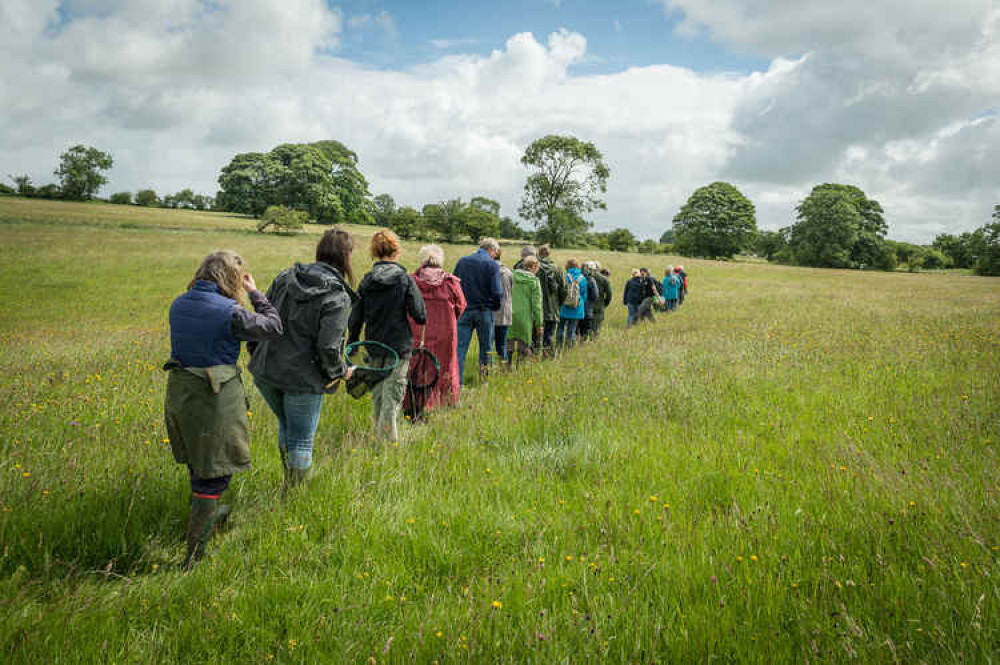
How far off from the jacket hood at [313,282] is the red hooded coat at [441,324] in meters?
1.93

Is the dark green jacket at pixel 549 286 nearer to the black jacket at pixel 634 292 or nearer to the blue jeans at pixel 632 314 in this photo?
the black jacket at pixel 634 292

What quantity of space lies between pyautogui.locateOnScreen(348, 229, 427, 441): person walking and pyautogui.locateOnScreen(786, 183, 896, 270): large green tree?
69287mm

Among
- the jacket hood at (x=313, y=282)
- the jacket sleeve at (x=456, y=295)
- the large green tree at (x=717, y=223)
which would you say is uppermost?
the large green tree at (x=717, y=223)

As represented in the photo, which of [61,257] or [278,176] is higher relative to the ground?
[278,176]

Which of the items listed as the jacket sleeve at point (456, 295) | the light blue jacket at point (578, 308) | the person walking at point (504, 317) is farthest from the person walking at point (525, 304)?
the jacket sleeve at point (456, 295)

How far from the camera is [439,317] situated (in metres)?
5.66

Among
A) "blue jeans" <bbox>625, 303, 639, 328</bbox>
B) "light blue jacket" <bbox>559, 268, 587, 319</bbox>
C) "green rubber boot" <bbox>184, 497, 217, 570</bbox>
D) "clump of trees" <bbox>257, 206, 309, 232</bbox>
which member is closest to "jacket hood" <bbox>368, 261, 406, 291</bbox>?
"green rubber boot" <bbox>184, 497, 217, 570</bbox>

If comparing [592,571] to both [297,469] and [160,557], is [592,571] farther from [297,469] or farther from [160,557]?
[160,557]

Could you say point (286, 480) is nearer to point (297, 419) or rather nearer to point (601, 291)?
point (297, 419)

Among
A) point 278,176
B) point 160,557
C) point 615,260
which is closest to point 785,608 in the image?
point 160,557

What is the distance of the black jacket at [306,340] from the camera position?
11.4 feet

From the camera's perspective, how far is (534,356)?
27.7 feet

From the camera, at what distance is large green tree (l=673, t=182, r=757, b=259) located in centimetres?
6359

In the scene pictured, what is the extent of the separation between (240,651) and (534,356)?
6.61m
